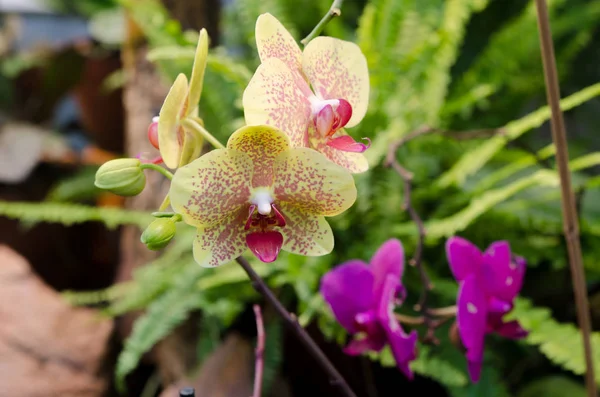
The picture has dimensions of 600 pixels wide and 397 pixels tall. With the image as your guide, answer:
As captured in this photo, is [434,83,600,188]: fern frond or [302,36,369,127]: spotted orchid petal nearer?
[302,36,369,127]: spotted orchid petal

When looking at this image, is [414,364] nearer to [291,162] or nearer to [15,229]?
[291,162]

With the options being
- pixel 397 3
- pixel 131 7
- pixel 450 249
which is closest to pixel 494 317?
pixel 450 249

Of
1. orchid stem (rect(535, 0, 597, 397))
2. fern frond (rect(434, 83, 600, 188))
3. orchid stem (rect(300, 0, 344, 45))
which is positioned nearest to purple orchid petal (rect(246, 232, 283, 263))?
orchid stem (rect(300, 0, 344, 45))

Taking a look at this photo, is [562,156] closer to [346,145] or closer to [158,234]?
[346,145]

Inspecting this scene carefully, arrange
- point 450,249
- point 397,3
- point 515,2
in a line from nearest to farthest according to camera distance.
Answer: point 450,249
point 397,3
point 515,2

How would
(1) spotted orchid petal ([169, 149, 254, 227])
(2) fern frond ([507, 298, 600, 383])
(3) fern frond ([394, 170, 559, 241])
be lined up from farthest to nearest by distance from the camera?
(3) fern frond ([394, 170, 559, 241]) < (2) fern frond ([507, 298, 600, 383]) < (1) spotted orchid petal ([169, 149, 254, 227])

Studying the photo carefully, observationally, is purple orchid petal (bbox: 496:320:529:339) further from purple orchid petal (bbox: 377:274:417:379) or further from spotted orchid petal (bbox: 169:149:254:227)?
spotted orchid petal (bbox: 169:149:254:227)
